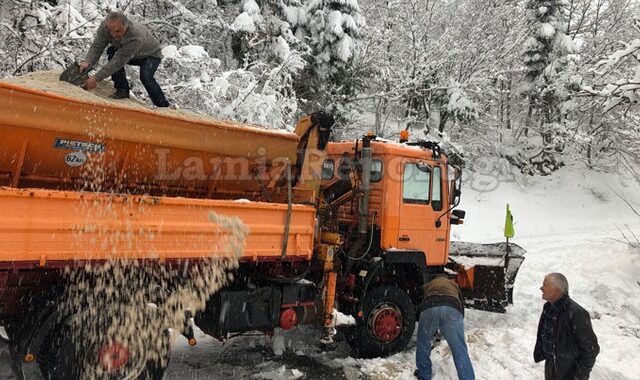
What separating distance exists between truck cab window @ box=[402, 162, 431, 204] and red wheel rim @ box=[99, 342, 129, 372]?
355cm

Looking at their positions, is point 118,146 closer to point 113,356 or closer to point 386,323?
point 113,356

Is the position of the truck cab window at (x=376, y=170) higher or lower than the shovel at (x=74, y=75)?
lower

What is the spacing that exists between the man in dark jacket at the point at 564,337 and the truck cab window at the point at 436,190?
8.13 feet

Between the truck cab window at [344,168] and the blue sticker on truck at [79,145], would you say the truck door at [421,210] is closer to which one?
the truck cab window at [344,168]

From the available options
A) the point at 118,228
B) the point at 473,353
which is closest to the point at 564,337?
the point at 473,353

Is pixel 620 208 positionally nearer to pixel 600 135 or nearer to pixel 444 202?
pixel 600 135

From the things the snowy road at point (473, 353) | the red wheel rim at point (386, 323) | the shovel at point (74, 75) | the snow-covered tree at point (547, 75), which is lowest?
the snowy road at point (473, 353)

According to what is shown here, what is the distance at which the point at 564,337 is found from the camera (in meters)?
3.94

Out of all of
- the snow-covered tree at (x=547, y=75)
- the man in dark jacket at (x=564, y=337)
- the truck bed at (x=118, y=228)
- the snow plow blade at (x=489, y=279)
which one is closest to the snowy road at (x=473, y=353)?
the snow plow blade at (x=489, y=279)

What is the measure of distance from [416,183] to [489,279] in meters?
2.04

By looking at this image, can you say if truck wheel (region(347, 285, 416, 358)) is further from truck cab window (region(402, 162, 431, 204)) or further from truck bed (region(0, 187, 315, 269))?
truck bed (region(0, 187, 315, 269))

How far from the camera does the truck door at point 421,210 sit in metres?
6.18

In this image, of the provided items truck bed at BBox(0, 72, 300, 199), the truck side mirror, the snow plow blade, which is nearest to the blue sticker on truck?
truck bed at BBox(0, 72, 300, 199)

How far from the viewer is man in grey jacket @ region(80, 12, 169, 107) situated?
15.4 feet
